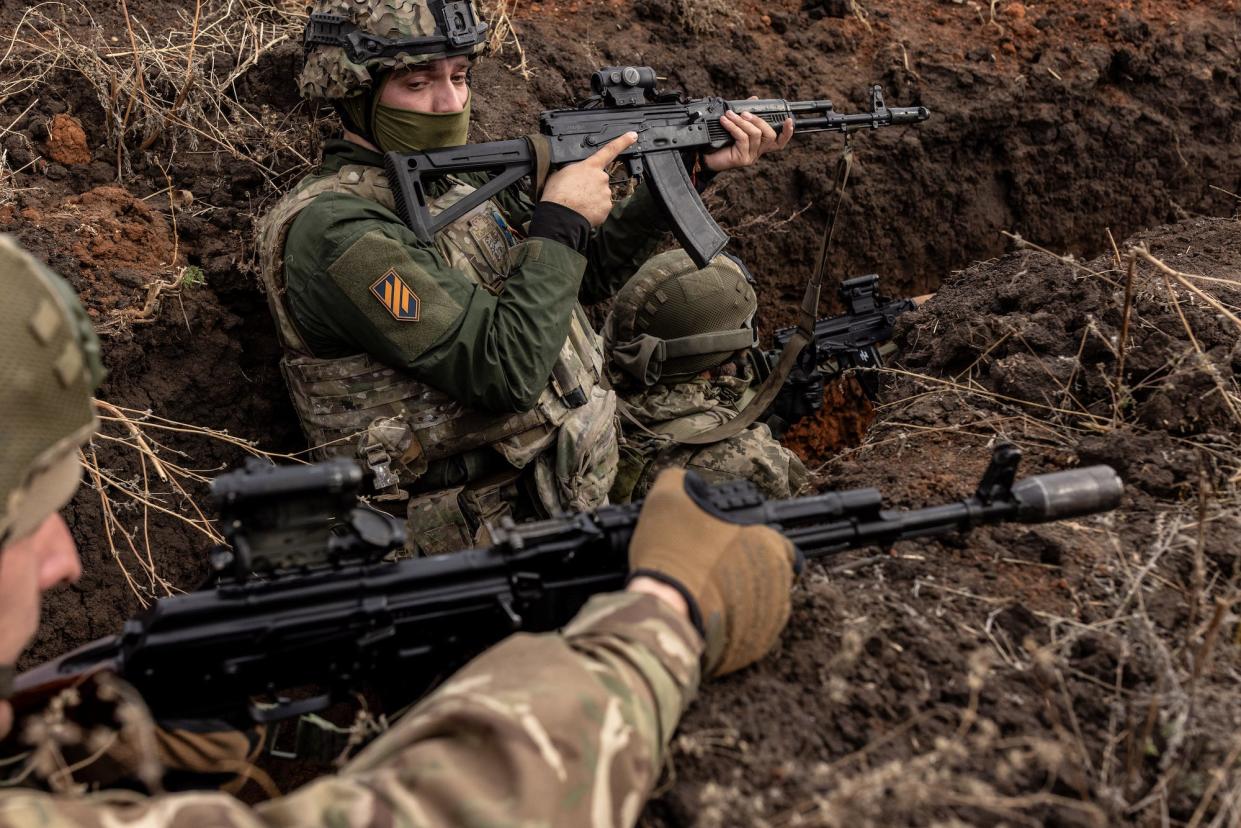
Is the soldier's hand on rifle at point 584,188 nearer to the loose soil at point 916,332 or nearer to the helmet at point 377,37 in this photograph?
the helmet at point 377,37

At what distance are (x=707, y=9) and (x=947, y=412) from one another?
3.08 metres

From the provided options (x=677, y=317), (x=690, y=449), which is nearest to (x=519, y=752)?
(x=690, y=449)

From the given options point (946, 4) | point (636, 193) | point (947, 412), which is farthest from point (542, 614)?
point (946, 4)

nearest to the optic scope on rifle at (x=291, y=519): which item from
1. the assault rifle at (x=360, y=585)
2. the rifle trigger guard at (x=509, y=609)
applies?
the assault rifle at (x=360, y=585)

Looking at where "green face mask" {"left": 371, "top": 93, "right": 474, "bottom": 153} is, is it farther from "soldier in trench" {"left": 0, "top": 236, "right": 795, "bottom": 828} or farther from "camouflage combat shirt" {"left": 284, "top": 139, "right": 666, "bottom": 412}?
"soldier in trench" {"left": 0, "top": 236, "right": 795, "bottom": 828}

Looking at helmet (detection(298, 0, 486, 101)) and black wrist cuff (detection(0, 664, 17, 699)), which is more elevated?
helmet (detection(298, 0, 486, 101))

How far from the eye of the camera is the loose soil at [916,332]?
2.12 metres

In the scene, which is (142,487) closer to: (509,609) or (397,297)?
(397,297)

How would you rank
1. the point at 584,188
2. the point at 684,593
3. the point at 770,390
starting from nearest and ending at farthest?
the point at 684,593 → the point at 584,188 → the point at 770,390

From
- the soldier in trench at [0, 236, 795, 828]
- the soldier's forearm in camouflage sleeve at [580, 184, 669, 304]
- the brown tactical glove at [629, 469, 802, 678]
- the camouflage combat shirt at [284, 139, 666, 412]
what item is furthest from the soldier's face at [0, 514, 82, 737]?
the soldier's forearm in camouflage sleeve at [580, 184, 669, 304]

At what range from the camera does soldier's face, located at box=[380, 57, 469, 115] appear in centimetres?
361

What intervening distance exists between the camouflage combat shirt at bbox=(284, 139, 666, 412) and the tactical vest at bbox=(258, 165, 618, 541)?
8 cm

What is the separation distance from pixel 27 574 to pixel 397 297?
1823 millimetres

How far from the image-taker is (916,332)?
193 inches
